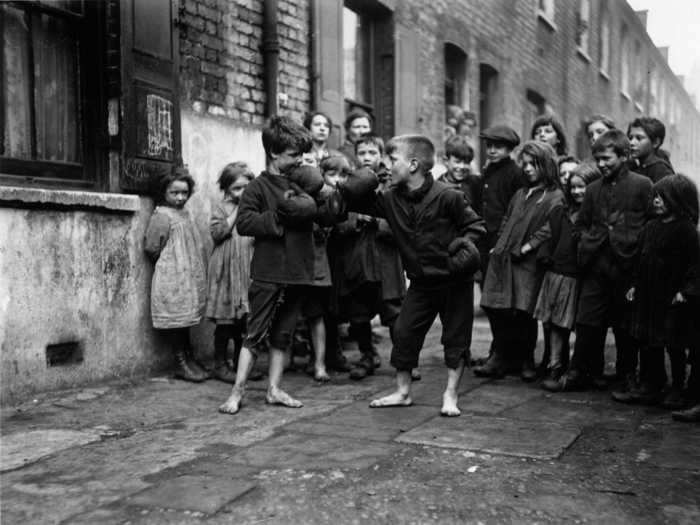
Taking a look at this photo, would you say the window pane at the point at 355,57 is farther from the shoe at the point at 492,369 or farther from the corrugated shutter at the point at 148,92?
the shoe at the point at 492,369

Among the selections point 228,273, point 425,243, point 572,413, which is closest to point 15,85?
point 228,273

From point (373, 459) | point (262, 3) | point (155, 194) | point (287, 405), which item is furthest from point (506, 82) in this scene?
point (373, 459)

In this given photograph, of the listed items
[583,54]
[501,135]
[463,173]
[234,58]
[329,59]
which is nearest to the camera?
[501,135]

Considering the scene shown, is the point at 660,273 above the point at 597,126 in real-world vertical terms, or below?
below

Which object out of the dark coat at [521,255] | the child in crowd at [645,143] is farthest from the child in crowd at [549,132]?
the dark coat at [521,255]

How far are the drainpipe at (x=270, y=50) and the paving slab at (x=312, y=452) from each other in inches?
151

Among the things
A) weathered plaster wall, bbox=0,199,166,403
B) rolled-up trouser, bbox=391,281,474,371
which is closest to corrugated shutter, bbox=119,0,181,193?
weathered plaster wall, bbox=0,199,166,403

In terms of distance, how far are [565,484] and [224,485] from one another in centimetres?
133

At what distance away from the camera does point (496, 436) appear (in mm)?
4121

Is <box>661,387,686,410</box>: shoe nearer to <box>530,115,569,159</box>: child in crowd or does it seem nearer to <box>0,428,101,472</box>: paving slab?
<box>530,115,569,159</box>: child in crowd

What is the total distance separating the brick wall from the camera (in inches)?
254

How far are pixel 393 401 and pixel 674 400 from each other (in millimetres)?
1596

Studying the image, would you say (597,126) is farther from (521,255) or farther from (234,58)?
(234,58)

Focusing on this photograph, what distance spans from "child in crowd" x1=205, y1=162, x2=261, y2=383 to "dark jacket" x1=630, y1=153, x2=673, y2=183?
2.71m
